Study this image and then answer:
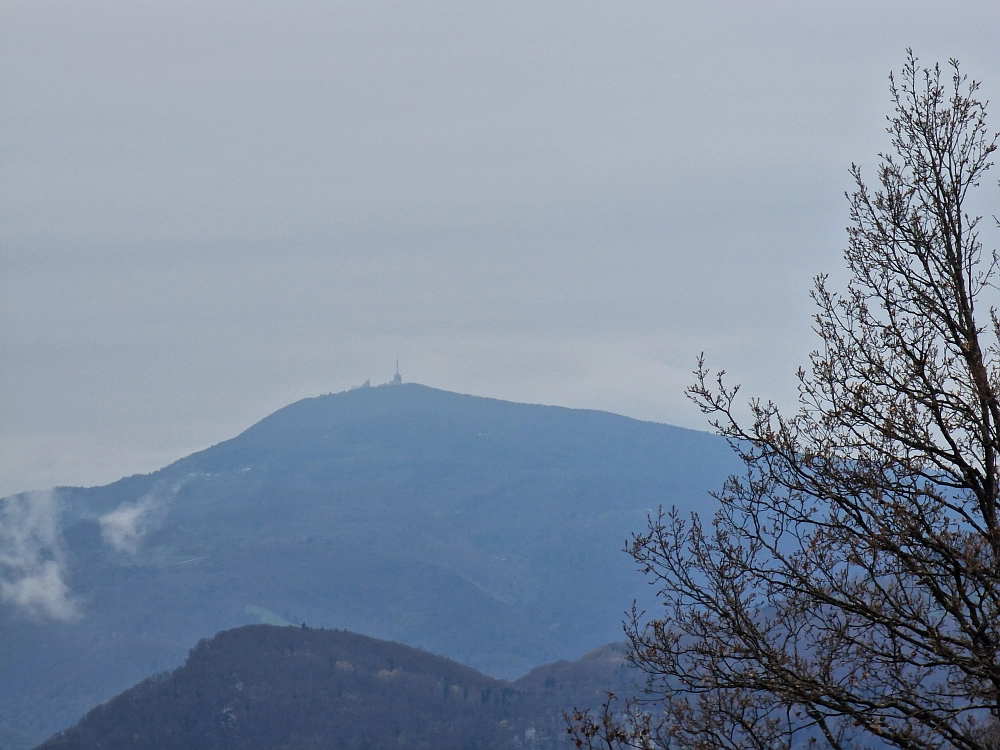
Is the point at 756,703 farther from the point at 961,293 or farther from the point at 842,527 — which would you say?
the point at 961,293

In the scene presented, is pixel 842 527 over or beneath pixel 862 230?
beneath

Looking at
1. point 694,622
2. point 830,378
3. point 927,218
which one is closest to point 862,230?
point 927,218

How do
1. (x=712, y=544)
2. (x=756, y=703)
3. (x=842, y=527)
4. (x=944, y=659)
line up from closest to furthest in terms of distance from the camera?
1. (x=944, y=659)
2. (x=842, y=527)
3. (x=756, y=703)
4. (x=712, y=544)

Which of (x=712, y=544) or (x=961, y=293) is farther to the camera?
(x=712, y=544)

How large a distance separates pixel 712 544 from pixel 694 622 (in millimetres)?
839

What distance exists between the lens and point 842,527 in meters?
10.3

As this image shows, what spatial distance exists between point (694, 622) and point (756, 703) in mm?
837

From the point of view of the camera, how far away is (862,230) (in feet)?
36.6

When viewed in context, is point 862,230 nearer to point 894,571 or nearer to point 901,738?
point 894,571

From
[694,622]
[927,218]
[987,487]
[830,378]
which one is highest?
[927,218]

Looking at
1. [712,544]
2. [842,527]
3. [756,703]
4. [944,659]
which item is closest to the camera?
[944,659]

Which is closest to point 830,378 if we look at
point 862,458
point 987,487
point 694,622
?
point 862,458

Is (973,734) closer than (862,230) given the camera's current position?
Yes

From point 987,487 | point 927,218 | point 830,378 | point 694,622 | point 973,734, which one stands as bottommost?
point 973,734
